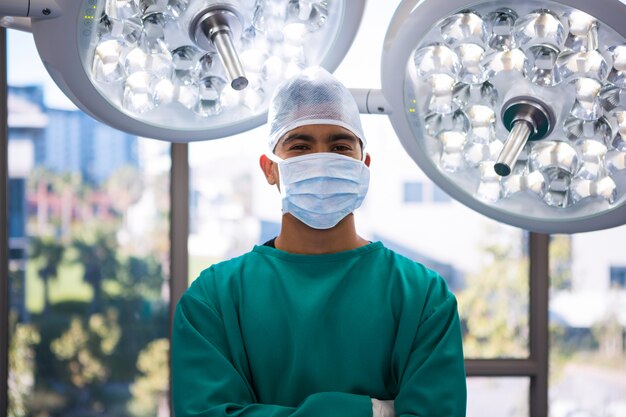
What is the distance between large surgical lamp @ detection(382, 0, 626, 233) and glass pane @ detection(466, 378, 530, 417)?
6.82ft

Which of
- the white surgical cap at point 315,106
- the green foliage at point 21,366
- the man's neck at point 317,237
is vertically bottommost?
the green foliage at point 21,366

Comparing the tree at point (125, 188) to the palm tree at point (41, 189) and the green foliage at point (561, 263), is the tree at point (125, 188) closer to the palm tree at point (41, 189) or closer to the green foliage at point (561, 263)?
the palm tree at point (41, 189)

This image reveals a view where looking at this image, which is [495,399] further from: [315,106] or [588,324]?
[315,106]

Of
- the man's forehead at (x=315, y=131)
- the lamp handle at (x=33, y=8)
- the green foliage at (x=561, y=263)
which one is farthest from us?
the green foliage at (x=561, y=263)

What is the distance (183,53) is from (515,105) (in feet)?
2.05

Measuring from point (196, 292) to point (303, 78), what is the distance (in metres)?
0.50

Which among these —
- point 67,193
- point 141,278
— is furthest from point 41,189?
point 141,278

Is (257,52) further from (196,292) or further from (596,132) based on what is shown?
(596,132)

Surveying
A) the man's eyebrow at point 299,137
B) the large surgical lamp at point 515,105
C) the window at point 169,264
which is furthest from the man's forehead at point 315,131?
the window at point 169,264

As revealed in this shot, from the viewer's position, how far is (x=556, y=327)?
11.6ft

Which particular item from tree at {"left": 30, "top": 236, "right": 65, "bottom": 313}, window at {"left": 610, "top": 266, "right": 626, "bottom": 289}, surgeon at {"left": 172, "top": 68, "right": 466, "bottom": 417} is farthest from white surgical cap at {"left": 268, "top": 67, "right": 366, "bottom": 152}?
window at {"left": 610, "top": 266, "right": 626, "bottom": 289}

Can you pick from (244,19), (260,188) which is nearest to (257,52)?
(244,19)

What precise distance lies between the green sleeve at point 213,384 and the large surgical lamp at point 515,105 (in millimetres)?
475

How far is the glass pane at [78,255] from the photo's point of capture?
3355 millimetres
